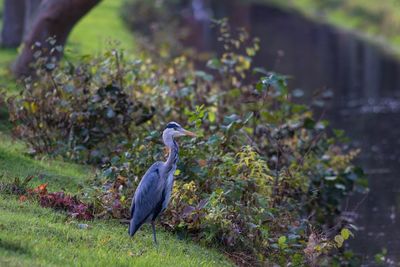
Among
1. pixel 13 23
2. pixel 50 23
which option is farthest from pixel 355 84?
pixel 50 23

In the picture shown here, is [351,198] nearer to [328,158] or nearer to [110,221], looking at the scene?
[328,158]

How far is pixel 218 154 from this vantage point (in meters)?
11.8

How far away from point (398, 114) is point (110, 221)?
50.9 ft

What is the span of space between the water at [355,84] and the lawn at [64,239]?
4507 mm

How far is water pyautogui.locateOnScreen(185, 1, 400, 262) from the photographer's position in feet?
51.6

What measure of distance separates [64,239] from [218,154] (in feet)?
11.1

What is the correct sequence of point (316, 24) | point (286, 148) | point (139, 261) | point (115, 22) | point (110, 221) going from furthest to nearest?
point (316, 24) < point (115, 22) < point (286, 148) < point (110, 221) < point (139, 261)

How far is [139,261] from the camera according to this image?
8602 mm

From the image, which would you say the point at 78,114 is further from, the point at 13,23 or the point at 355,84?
the point at 355,84

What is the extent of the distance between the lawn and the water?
4507 mm

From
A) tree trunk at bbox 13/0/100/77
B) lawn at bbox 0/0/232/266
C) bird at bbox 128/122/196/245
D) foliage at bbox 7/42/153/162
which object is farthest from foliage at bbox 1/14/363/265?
tree trunk at bbox 13/0/100/77

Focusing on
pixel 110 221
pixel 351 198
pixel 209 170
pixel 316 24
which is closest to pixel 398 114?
pixel 351 198

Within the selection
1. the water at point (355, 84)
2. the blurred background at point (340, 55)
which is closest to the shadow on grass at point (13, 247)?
the blurred background at point (340, 55)

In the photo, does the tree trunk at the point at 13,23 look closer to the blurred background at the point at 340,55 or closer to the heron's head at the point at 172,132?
the blurred background at the point at 340,55
